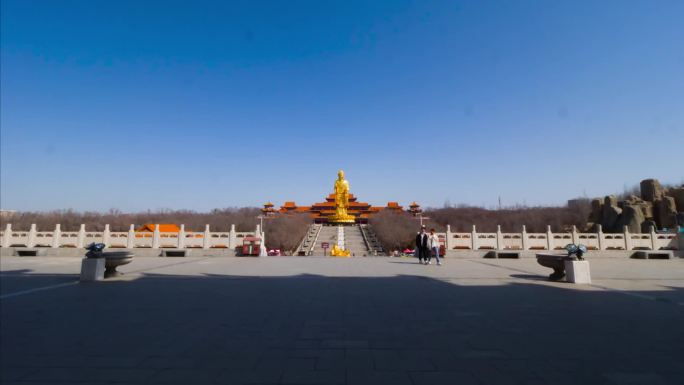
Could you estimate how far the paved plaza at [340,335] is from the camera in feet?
7.70

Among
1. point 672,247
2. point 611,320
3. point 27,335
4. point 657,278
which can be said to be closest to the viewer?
point 27,335

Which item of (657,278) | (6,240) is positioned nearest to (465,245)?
(657,278)

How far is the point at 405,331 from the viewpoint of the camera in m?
3.32

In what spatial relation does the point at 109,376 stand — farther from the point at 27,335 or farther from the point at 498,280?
the point at 498,280

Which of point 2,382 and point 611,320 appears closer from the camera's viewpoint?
point 2,382

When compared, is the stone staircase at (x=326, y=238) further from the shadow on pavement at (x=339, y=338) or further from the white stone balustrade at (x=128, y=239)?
the shadow on pavement at (x=339, y=338)

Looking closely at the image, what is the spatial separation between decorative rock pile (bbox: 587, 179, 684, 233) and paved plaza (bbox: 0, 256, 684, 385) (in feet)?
110

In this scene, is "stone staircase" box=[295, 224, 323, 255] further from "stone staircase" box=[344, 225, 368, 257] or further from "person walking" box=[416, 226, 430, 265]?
"person walking" box=[416, 226, 430, 265]

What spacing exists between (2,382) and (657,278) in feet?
35.2

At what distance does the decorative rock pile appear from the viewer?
103ft

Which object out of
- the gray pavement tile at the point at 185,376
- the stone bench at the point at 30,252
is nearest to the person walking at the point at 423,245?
the gray pavement tile at the point at 185,376

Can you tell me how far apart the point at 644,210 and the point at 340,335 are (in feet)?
144

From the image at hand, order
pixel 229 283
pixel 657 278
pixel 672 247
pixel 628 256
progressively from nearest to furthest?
pixel 229 283
pixel 657 278
pixel 628 256
pixel 672 247

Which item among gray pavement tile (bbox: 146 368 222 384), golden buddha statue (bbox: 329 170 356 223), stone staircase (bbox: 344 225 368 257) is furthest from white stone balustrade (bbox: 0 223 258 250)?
golden buddha statue (bbox: 329 170 356 223)
